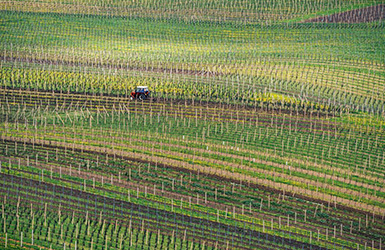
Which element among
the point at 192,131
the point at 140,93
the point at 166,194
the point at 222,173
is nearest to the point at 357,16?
the point at 140,93

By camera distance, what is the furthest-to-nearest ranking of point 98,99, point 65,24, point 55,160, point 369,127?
1. point 65,24
2. point 98,99
3. point 369,127
4. point 55,160

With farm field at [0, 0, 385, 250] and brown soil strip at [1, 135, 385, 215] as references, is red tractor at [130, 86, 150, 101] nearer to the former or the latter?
farm field at [0, 0, 385, 250]

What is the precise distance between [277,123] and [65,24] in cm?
2620

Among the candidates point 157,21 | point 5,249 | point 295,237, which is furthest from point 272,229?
point 157,21

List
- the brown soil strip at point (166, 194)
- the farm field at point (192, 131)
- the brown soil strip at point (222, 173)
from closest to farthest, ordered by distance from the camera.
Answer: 1. the farm field at point (192, 131)
2. the brown soil strip at point (166, 194)
3. the brown soil strip at point (222, 173)

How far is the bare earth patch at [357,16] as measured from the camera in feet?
Answer: 192

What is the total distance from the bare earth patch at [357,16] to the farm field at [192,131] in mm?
167

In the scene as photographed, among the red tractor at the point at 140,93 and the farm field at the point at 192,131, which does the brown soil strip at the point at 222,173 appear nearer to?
the farm field at the point at 192,131

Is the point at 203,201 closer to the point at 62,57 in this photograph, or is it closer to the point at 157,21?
the point at 62,57

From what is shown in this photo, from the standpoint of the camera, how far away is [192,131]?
34.0 m

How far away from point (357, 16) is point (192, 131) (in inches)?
1194

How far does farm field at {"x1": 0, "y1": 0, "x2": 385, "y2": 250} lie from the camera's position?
25047mm

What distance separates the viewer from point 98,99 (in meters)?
39.2

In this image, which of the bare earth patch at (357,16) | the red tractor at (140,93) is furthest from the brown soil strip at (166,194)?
the bare earth patch at (357,16)
